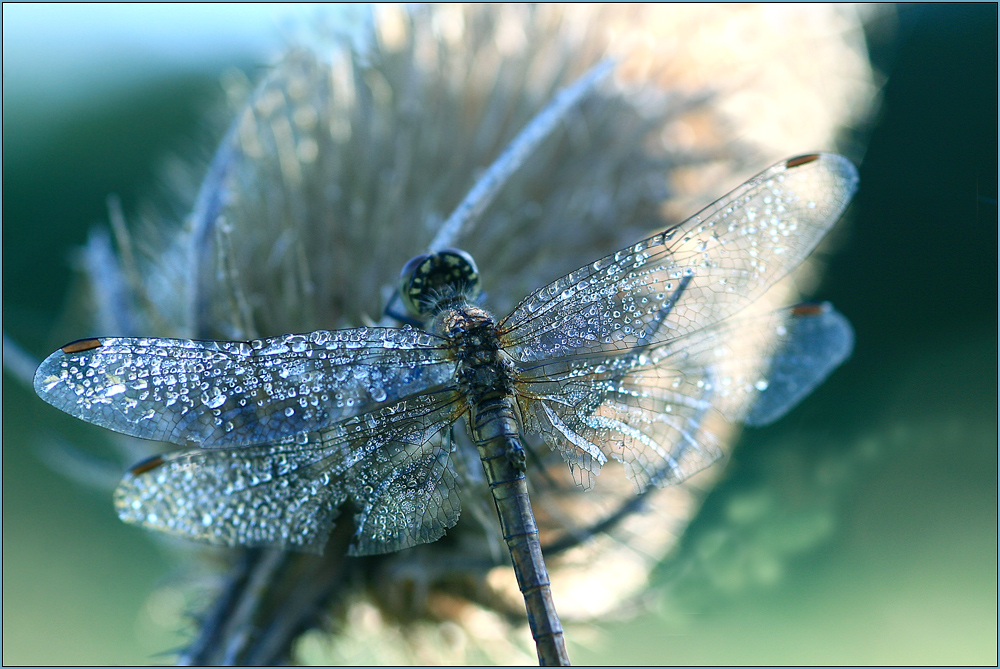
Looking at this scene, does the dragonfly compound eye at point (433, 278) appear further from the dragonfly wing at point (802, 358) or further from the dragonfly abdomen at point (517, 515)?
the dragonfly wing at point (802, 358)

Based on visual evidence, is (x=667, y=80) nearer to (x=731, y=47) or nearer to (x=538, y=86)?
(x=731, y=47)

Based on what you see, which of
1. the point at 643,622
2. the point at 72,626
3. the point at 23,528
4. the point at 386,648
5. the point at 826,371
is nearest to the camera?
the point at 826,371

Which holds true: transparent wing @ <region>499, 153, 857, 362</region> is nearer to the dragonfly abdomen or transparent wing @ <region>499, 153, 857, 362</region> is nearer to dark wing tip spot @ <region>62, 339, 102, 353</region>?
the dragonfly abdomen

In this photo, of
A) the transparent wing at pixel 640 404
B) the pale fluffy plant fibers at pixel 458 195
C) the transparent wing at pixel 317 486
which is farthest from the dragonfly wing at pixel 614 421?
the pale fluffy plant fibers at pixel 458 195

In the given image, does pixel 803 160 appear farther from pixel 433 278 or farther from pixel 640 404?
pixel 433 278

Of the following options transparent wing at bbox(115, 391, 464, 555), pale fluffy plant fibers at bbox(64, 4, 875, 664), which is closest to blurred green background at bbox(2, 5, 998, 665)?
pale fluffy plant fibers at bbox(64, 4, 875, 664)

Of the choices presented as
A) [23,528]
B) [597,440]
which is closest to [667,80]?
[597,440]
